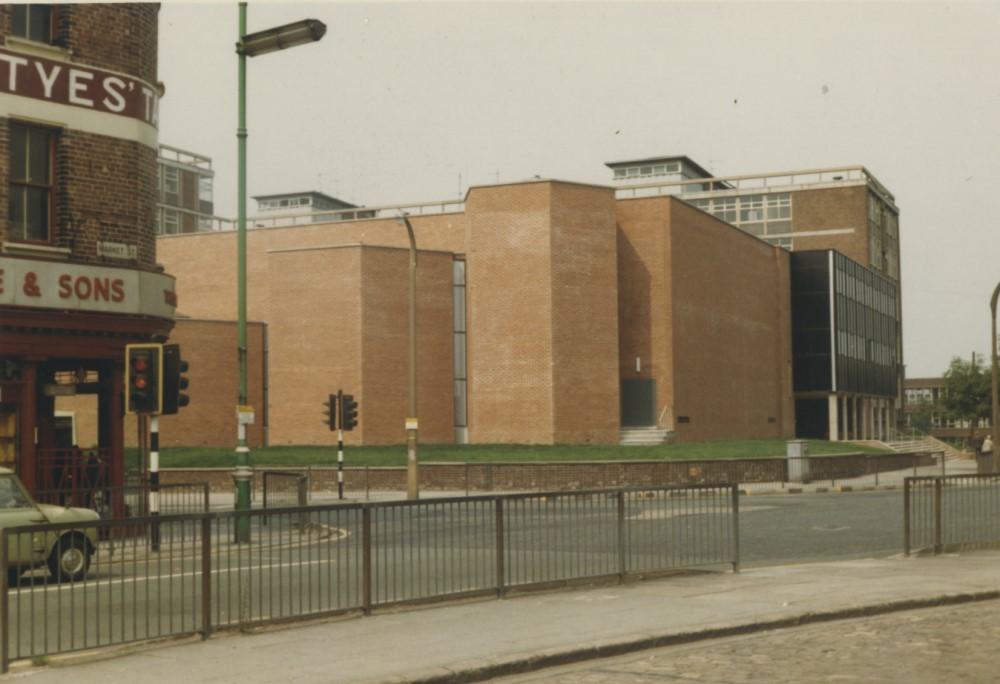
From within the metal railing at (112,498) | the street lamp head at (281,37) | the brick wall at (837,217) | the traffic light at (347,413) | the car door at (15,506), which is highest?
the brick wall at (837,217)

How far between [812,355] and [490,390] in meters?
31.1

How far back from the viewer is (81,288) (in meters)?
22.3

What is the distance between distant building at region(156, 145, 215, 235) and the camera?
10419cm

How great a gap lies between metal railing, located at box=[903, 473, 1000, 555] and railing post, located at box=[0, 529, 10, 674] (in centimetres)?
1172

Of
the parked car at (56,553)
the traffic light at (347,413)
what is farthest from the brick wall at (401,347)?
the parked car at (56,553)

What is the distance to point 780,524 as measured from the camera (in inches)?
947

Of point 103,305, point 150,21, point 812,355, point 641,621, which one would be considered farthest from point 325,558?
point 812,355

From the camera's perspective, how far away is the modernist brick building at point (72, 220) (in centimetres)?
2169

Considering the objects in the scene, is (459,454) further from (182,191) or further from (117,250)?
(182,191)

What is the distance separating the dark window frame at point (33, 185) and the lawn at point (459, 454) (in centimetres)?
2305

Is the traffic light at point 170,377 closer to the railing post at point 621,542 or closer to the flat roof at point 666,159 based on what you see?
the railing post at point 621,542

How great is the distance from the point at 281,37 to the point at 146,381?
5.66 m

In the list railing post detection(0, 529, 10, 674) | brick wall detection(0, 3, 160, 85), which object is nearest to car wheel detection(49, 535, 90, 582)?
railing post detection(0, 529, 10, 674)

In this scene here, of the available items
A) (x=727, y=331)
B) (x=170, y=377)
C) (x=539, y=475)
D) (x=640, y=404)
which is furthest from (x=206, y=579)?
(x=727, y=331)
